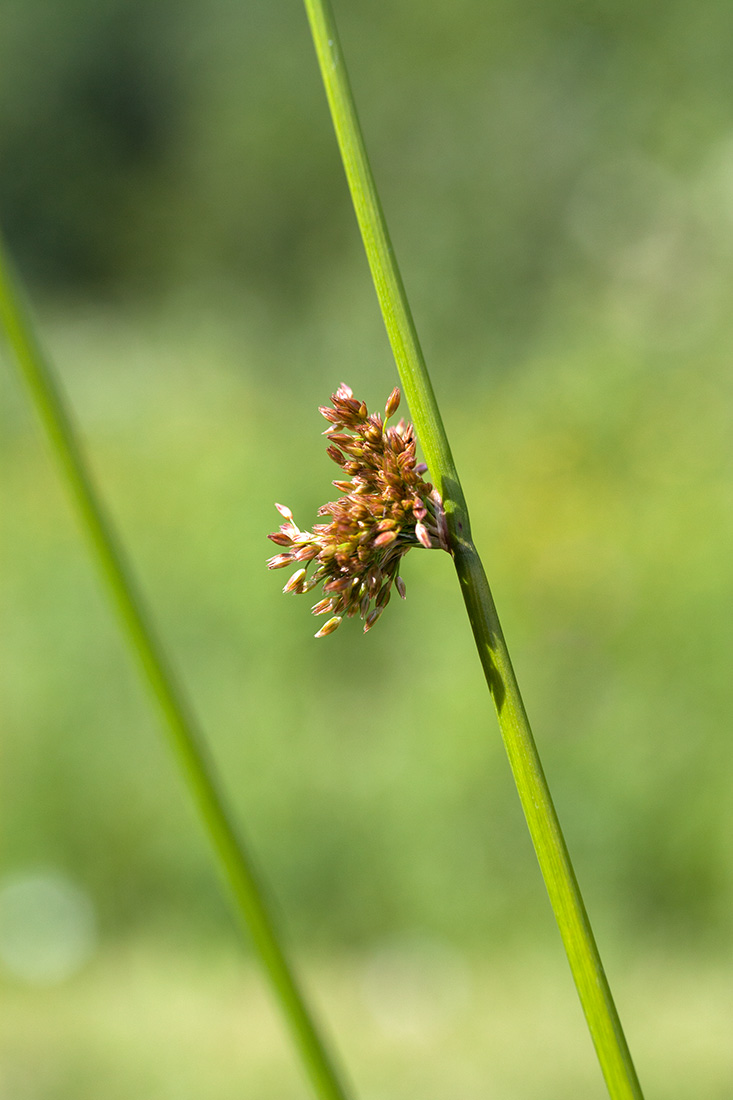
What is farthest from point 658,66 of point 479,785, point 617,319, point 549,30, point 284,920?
point 284,920

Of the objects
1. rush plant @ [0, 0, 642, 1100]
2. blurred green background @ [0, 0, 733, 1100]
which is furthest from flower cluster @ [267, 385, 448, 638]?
blurred green background @ [0, 0, 733, 1100]

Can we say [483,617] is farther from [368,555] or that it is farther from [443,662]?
[443,662]

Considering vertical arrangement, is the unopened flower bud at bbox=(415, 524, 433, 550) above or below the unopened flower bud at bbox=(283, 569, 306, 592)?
above

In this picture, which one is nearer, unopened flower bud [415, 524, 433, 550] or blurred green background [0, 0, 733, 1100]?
unopened flower bud [415, 524, 433, 550]

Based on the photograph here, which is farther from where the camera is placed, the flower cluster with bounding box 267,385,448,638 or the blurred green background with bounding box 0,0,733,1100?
the blurred green background with bounding box 0,0,733,1100

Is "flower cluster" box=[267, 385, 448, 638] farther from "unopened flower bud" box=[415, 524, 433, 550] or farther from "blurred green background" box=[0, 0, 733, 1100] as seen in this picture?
"blurred green background" box=[0, 0, 733, 1100]

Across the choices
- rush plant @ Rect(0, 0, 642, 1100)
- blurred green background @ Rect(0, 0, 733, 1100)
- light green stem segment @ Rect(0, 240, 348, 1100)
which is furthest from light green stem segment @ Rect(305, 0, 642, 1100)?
blurred green background @ Rect(0, 0, 733, 1100)
